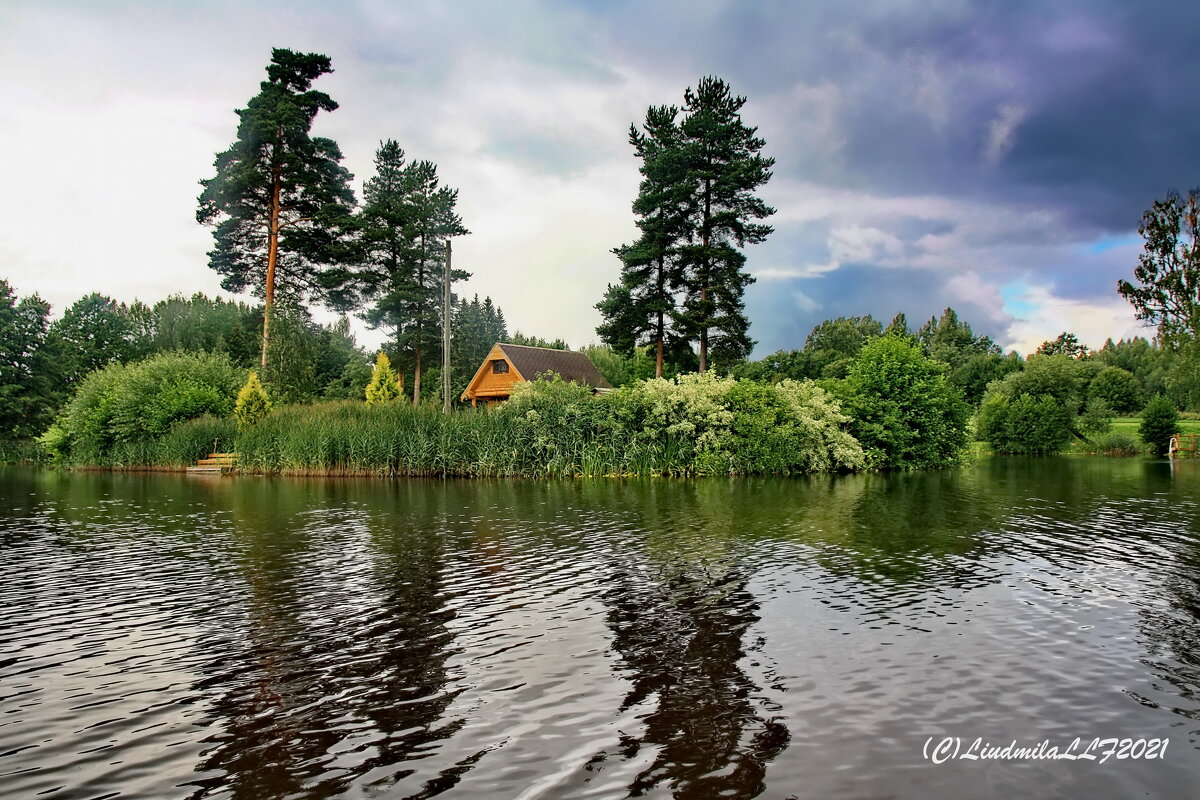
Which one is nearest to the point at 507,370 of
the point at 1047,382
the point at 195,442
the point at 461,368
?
→ the point at 461,368

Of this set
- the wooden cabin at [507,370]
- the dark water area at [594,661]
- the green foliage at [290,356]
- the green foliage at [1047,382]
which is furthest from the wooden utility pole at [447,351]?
the green foliage at [1047,382]

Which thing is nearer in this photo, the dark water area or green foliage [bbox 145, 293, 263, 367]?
the dark water area

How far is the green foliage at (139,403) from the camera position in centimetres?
3350

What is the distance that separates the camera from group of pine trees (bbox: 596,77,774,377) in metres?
33.8

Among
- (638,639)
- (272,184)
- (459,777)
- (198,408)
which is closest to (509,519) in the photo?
(638,639)

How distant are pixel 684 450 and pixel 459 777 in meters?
20.4

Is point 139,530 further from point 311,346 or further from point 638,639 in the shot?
point 311,346

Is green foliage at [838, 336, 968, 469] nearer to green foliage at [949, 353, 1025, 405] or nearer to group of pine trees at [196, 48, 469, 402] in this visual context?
group of pine trees at [196, 48, 469, 402]

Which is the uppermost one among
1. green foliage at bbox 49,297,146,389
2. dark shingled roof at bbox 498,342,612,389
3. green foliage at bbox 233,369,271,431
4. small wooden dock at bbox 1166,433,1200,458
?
green foliage at bbox 49,297,146,389

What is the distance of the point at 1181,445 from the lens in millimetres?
40875

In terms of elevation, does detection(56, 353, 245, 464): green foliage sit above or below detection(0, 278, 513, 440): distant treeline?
below

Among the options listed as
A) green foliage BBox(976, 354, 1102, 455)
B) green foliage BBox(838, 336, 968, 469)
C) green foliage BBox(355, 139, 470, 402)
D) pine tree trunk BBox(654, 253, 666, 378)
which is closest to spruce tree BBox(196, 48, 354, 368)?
green foliage BBox(355, 139, 470, 402)

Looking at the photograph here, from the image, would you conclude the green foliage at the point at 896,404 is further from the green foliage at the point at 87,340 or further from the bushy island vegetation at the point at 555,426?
the green foliage at the point at 87,340

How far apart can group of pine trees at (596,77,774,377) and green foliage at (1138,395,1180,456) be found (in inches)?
1002
